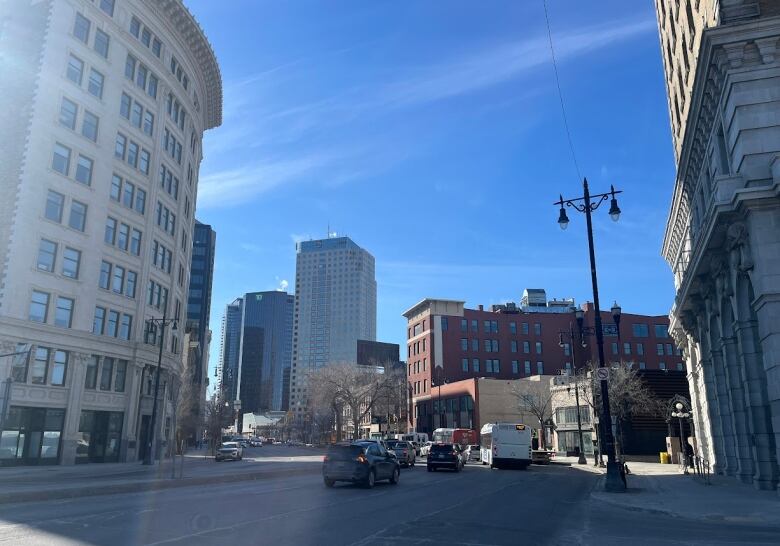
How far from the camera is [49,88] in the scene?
41.9m

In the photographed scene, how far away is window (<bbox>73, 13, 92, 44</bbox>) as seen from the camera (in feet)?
147

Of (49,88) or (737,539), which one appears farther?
(49,88)

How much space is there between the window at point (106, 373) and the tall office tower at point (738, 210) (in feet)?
126

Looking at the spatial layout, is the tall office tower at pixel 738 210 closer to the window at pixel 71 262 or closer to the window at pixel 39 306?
the window at pixel 39 306

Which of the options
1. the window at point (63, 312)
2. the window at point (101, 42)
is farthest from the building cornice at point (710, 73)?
the window at point (101, 42)

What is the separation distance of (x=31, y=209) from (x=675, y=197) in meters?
38.8

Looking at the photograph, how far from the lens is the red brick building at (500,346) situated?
9619 centimetres

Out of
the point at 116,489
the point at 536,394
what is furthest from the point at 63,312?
the point at 536,394

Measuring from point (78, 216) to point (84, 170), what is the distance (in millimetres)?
3466

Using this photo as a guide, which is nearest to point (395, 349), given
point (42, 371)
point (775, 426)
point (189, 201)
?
point (189, 201)

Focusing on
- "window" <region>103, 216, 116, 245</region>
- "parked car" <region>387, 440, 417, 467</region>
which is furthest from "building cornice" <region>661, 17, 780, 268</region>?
"window" <region>103, 216, 116, 245</region>

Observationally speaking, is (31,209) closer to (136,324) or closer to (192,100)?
(136,324)

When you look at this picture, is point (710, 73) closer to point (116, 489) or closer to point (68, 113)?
point (116, 489)

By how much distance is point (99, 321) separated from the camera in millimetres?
44719
